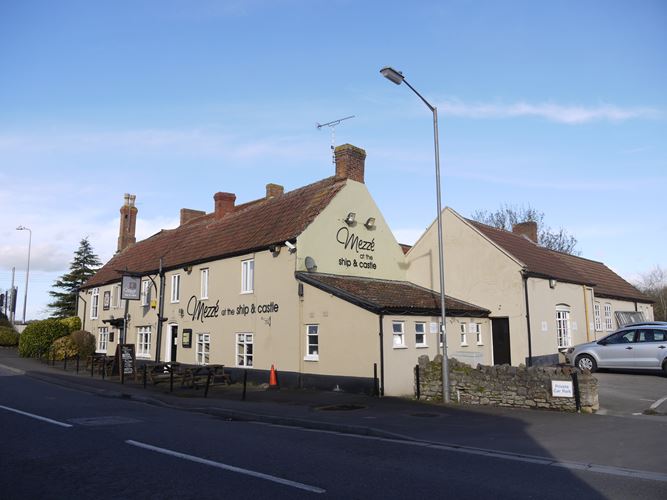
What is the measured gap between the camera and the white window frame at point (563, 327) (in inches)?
968

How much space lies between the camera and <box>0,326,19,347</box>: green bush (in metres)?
43.2

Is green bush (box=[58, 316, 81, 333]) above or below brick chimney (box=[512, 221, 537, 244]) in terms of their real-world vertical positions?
below

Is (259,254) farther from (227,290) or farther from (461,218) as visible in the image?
(461,218)

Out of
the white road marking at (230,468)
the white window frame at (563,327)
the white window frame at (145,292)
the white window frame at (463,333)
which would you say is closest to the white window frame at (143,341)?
the white window frame at (145,292)

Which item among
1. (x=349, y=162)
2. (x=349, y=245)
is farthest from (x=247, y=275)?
(x=349, y=162)

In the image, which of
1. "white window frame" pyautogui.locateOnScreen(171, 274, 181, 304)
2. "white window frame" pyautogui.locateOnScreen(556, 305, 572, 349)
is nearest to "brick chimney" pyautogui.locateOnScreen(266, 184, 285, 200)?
"white window frame" pyautogui.locateOnScreen(171, 274, 181, 304)

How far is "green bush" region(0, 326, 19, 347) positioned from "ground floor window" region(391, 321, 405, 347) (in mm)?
38188

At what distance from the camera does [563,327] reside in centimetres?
2511

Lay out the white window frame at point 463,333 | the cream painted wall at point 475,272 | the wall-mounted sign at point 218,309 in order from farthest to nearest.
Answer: the cream painted wall at point 475,272
the white window frame at point 463,333
the wall-mounted sign at point 218,309

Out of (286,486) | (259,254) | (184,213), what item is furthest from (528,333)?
(184,213)

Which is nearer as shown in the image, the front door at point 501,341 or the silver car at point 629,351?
the silver car at point 629,351

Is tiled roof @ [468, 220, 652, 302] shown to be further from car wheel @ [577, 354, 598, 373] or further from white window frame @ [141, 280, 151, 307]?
white window frame @ [141, 280, 151, 307]

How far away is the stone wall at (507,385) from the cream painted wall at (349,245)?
6.57m

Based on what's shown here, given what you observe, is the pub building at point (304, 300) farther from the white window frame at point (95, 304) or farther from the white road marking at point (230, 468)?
the white road marking at point (230, 468)
